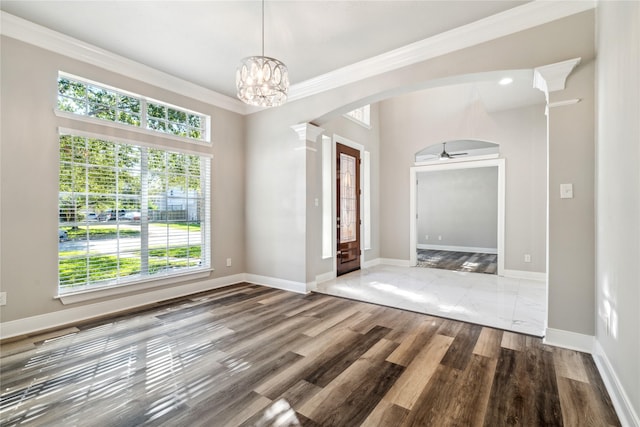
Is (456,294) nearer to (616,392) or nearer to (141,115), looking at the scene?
(616,392)

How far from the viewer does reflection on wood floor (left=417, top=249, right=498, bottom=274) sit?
19.9 feet

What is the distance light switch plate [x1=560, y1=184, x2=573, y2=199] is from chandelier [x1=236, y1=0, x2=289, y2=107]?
103 inches

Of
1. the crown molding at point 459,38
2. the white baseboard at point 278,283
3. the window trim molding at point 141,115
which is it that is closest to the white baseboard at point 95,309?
the white baseboard at point 278,283

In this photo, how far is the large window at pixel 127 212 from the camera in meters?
3.09

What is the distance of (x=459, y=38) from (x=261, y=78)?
81.8 inches

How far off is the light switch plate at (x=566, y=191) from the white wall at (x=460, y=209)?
18.9 ft

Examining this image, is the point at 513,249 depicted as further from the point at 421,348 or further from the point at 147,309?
the point at 147,309

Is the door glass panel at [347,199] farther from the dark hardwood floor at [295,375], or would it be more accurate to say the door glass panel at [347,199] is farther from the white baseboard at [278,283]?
the dark hardwood floor at [295,375]

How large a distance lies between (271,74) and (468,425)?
2853 mm

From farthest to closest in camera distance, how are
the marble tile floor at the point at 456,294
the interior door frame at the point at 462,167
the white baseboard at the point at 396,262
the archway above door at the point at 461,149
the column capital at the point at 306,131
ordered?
the archway above door at the point at 461,149 → the white baseboard at the point at 396,262 → the interior door frame at the point at 462,167 → the column capital at the point at 306,131 → the marble tile floor at the point at 456,294

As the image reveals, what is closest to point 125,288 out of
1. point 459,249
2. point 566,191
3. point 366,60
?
point 366,60

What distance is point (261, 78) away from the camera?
8.01 feet

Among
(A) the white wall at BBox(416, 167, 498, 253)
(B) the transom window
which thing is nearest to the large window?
(B) the transom window

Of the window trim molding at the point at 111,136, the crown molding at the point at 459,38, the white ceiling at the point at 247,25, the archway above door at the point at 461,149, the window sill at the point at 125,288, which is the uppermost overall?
the white ceiling at the point at 247,25
